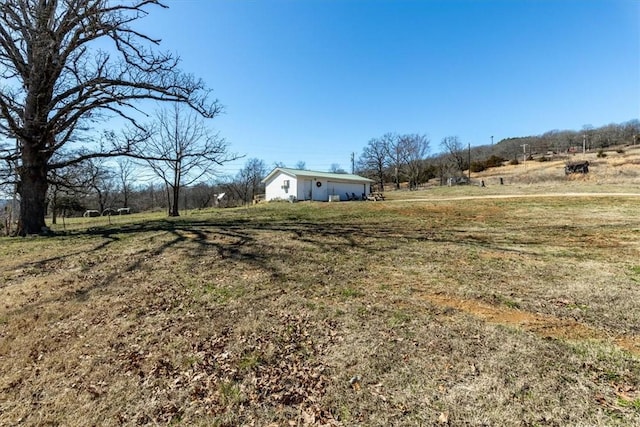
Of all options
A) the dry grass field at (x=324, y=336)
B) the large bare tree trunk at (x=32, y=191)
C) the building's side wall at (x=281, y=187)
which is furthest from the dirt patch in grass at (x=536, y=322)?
the building's side wall at (x=281, y=187)

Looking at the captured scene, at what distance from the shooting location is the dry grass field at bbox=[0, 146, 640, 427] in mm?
2732

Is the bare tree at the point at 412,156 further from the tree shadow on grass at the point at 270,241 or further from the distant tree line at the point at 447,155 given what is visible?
the tree shadow on grass at the point at 270,241

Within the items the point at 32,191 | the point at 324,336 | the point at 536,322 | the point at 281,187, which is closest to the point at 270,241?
the point at 324,336

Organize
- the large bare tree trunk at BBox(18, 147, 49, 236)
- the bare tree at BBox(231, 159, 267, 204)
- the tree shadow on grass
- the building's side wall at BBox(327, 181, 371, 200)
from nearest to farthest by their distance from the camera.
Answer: the tree shadow on grass
the large bare tree trunk at BBox(18, 147, 49, 236)
the building's side wall at BBox(327, 181, 371, 200)
the bare tree at BBox(231, 159, 267, 204)

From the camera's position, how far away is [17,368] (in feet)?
11.5

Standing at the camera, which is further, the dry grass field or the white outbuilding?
the white outbuilding

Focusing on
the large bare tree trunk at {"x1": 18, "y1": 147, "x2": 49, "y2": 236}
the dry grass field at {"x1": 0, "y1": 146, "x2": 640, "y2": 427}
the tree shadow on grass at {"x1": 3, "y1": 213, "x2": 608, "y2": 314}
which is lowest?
the dry grass field at {"x1": 0, "y1": 146, "x2": 640, "y2": 427}

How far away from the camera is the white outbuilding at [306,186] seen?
1126 inches

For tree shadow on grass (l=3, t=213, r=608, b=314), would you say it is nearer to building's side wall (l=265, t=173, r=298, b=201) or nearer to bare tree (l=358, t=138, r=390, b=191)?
building's side wall (l=265, t=173, r=298, b=201)

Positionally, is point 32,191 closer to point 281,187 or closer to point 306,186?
point 281,187

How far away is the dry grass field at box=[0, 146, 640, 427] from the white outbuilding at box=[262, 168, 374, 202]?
2080 cm

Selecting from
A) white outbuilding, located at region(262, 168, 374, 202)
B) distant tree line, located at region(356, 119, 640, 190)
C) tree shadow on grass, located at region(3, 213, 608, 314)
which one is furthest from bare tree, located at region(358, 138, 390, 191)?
tree shadow on grass, located at region(3, 213, 608, 314)

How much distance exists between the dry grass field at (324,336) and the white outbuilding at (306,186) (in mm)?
20801

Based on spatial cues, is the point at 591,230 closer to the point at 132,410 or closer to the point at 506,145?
the point at 132,410
